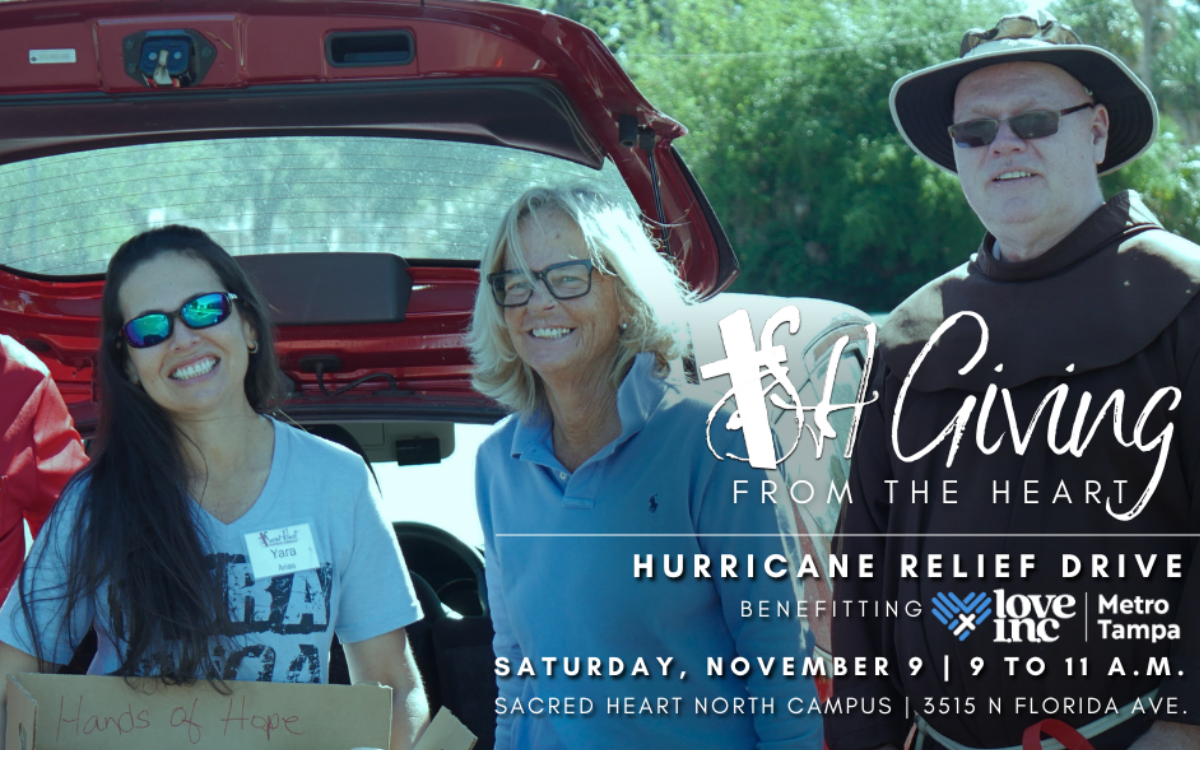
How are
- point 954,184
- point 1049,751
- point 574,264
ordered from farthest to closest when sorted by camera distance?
point 954,184, point 574,264, point 1049,751

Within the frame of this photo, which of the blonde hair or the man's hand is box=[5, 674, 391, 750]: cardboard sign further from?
the man's hand

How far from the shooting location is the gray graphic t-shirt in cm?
168

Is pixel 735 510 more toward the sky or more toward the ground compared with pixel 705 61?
more toward the ground

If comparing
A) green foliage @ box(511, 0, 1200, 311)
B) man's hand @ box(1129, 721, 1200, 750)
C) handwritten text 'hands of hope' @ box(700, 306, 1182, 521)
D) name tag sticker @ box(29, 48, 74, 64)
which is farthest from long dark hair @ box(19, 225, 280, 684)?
man's hand @ box(1129, 721, 1200, 750)

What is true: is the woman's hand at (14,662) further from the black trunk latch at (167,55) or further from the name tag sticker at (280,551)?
the black trunk latch at (167,55)

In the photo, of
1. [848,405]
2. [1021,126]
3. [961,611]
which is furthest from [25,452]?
[1021,126]

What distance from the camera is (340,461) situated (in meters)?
1.81

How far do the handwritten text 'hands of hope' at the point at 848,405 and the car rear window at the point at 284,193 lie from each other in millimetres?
600

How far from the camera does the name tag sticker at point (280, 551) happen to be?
1.70 metres

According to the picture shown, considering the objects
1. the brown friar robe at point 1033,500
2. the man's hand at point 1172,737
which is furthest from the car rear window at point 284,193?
the man's hand at point 1172,737

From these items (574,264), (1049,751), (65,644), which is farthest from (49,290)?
(1049,751)

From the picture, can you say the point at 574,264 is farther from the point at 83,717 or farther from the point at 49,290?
the point at 49,290

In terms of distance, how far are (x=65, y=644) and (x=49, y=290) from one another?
1165 millimetres

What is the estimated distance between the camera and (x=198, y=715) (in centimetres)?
165
